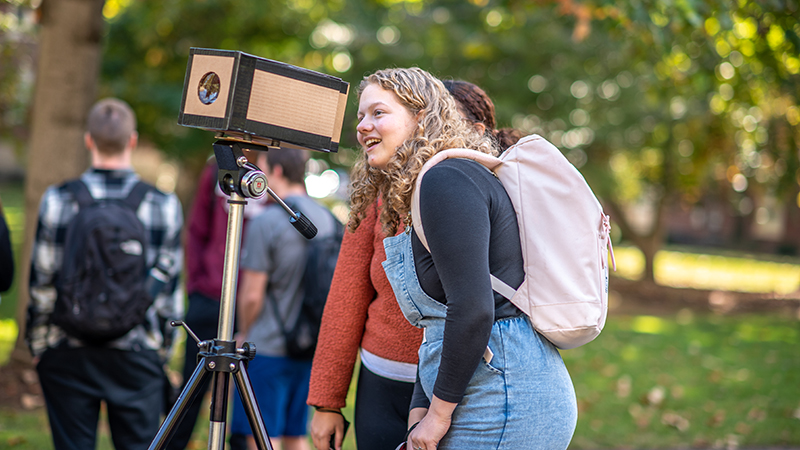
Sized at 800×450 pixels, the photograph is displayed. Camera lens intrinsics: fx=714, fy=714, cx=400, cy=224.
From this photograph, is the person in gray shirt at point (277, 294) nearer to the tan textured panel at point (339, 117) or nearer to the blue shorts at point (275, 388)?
the blue shorts at point (275, 388)

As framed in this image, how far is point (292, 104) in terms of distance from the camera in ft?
6.48

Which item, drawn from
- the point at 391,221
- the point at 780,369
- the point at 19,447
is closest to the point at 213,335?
the point at 19,447

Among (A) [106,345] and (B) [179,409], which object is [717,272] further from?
(B) [179,409]

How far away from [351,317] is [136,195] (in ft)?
4.50

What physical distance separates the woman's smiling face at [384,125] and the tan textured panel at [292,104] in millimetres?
103

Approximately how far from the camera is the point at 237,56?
1835 mm

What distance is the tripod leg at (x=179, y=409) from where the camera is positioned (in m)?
1.96

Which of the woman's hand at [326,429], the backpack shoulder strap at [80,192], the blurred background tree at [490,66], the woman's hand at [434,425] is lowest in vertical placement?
the woman's hand at [326,429]

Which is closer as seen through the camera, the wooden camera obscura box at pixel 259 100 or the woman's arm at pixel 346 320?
the wooden camera obscura box at pixel 259 100

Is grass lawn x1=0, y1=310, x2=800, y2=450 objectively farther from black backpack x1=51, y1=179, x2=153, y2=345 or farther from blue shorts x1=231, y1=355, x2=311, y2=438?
black backpack x1=51, y1=179, x2=153, y2=345

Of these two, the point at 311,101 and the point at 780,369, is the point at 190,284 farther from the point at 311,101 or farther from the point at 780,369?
the point at 780,369

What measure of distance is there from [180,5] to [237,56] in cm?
1085

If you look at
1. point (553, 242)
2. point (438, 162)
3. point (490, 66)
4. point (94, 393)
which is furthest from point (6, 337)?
point (490, 66)

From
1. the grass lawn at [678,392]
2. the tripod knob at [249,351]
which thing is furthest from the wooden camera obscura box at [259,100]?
the grass lawn at [678,392]
